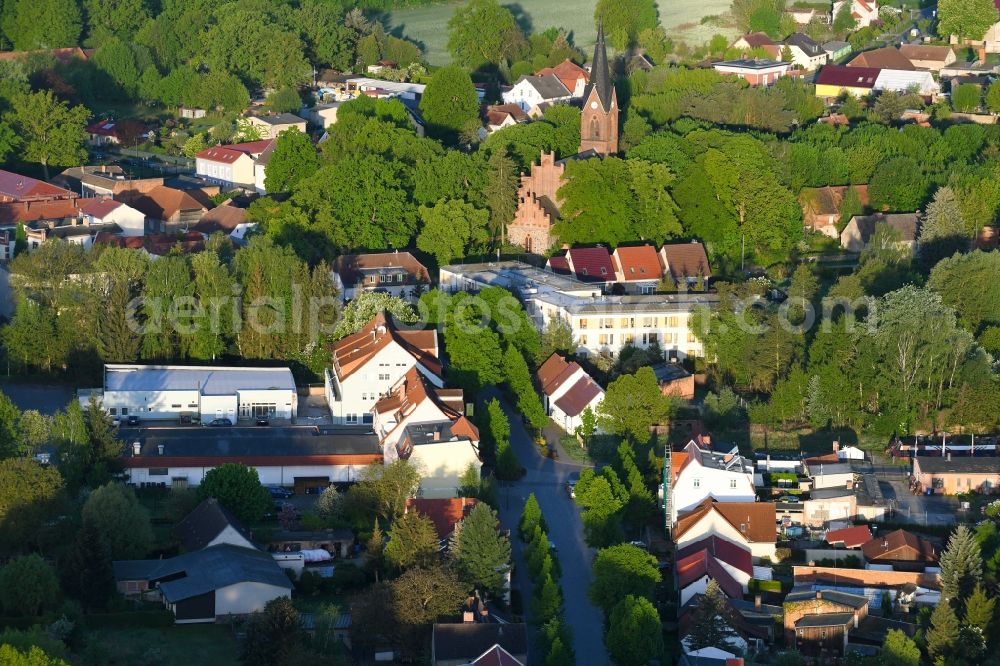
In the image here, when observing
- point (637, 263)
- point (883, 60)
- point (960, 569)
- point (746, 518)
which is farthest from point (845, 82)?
point (960, 569)

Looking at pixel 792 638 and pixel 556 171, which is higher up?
pixel 556 171

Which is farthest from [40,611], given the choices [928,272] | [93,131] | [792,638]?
[93,131]

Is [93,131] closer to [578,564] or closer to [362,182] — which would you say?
[362,182]

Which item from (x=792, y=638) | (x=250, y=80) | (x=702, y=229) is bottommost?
(x=792, y=638)

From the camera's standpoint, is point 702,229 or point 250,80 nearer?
point 702,229

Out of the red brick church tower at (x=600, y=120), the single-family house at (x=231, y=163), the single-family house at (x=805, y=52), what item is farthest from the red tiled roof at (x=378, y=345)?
the single-family house at (x=805, y=52)

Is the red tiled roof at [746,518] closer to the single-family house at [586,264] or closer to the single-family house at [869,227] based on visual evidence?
the single-family house at [586,264]
